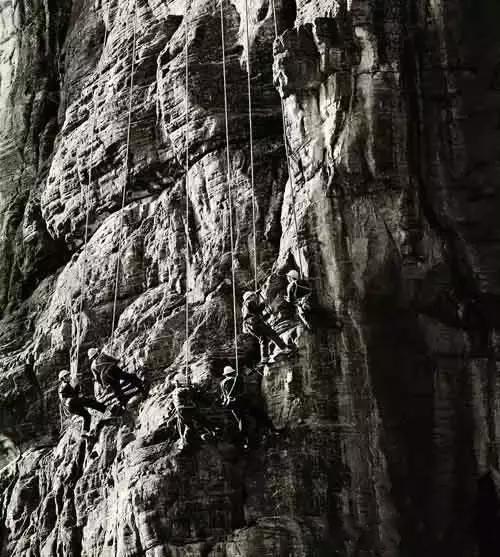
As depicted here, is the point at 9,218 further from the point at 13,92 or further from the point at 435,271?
A: the point at 435,271

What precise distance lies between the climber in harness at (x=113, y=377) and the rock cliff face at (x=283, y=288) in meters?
0.32

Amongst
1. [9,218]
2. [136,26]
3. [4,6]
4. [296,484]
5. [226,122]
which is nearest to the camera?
[296,484]

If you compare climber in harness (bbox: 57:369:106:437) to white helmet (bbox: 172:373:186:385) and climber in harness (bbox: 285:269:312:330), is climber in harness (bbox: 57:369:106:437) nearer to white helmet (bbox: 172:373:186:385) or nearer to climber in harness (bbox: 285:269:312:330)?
white helmet (bbox: 172:373:186:385)

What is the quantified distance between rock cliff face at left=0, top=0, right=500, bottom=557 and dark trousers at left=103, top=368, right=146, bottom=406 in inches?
11.8

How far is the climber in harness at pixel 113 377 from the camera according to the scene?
2412cm

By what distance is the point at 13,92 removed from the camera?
33.2m

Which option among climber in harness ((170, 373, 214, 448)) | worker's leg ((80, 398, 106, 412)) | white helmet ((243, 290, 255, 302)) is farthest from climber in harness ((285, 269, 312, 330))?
worker's leg ((80, 398, 106, 412))

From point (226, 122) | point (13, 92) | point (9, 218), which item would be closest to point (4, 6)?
point (13, 92)

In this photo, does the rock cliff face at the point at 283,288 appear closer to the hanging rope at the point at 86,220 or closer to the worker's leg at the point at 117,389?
the hanging rope at the point at 86,220

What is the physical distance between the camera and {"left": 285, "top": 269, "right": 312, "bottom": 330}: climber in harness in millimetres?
22422

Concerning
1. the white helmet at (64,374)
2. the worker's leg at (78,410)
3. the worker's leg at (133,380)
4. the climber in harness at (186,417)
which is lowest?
the climber in harness at (186,417)

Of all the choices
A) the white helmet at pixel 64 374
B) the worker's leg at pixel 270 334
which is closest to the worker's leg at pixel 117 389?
the white helmet at pixel 64 374

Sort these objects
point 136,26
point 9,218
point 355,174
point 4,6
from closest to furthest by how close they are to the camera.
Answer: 1. point 355,174
2. point 136,26
3. point 9,218
4. point 4,6

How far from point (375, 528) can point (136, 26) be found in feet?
38.5
